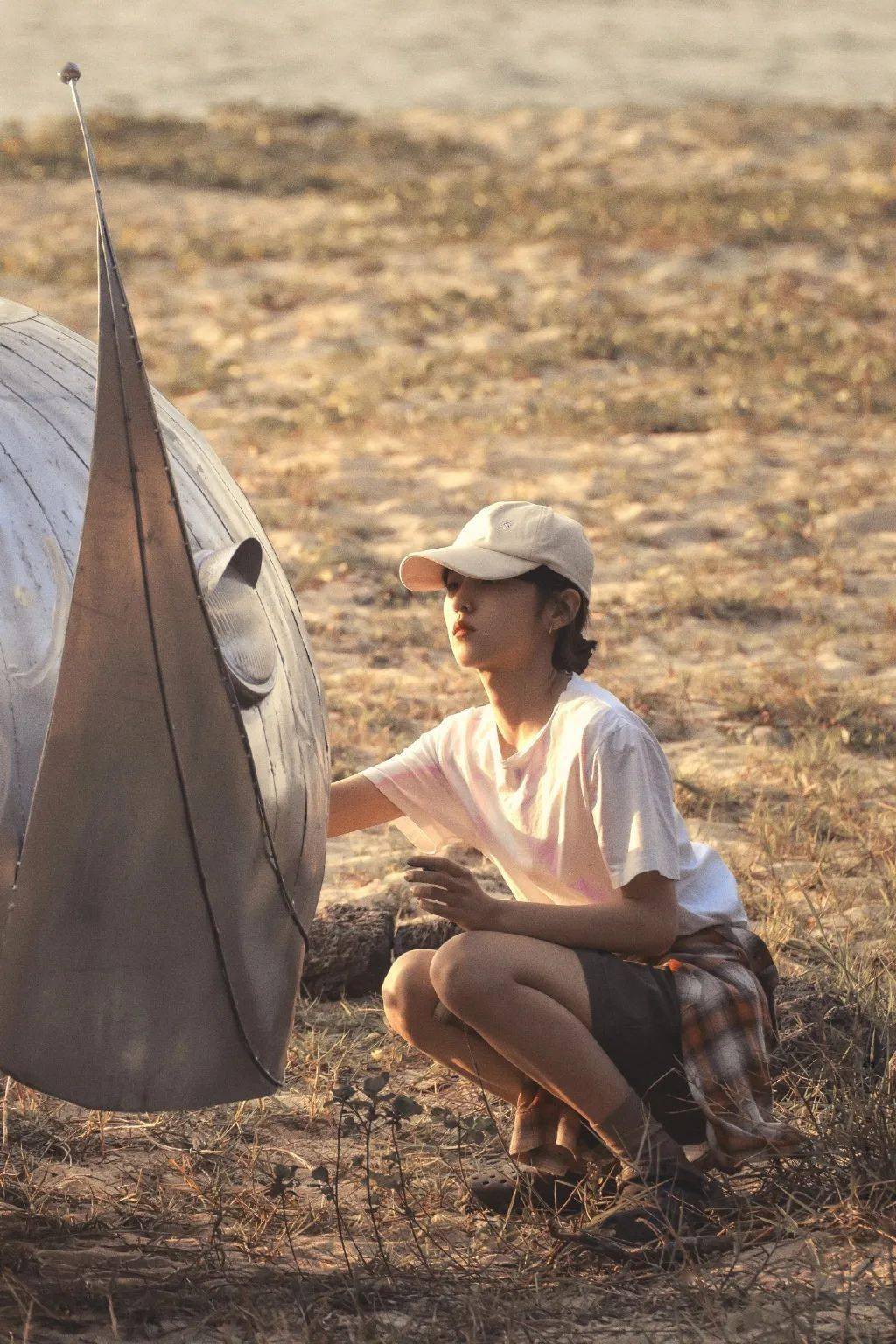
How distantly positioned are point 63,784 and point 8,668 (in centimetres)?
15

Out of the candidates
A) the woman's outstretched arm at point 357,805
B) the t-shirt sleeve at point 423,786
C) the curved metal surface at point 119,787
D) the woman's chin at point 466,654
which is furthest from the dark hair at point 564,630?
the curved metal surface at point 119,787

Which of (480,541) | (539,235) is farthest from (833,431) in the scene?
(480,541)

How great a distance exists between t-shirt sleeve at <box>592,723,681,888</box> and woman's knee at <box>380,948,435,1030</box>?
35 centimetres

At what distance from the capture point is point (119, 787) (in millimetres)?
2055

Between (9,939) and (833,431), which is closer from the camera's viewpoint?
(9,939)

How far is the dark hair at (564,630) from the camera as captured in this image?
112 inches

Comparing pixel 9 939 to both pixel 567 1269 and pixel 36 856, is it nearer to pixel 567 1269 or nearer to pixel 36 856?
pixel 36 856

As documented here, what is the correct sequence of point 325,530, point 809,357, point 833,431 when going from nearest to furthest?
1. point 325,530
2. point 833,431
3. point 809,357

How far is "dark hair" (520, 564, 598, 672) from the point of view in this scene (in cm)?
284

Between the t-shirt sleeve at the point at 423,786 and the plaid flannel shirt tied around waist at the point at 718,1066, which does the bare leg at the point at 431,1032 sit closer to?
the plaid flannel shirt tied around waist at the point at 718,1066

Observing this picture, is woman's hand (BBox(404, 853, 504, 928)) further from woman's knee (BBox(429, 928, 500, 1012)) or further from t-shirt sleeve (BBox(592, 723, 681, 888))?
t-shirt sleeve (BBox(592, 723, 681, 888))

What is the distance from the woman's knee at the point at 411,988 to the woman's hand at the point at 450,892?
0.63 ft

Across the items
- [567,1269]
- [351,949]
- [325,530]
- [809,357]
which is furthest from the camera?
[809,357]

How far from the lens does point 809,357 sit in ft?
30.8
